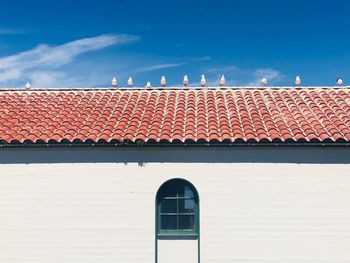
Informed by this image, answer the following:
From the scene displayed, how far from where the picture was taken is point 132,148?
11320 millimetres
